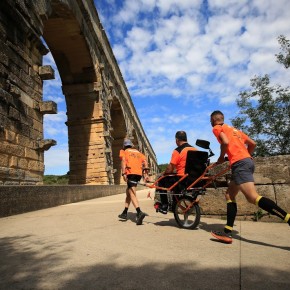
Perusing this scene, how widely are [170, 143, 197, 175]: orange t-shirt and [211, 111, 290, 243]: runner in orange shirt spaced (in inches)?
31.9

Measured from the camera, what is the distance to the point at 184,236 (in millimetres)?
3537

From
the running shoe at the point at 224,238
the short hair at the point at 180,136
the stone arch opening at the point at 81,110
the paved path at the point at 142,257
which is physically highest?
the stone arch opening at the point at 81,110

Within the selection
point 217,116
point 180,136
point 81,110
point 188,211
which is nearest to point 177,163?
point 180,136

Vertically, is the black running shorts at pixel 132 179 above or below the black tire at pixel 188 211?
above

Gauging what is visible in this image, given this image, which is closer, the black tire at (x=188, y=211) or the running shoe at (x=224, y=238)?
the running shoe at (x=224, y=238)

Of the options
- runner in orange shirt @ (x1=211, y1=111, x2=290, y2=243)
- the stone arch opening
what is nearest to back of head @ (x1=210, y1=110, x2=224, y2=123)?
runner in orange shirt @ (x1=211, y1=111, x2=290, y2=243)

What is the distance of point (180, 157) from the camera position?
4.26m

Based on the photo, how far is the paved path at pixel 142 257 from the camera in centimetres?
204

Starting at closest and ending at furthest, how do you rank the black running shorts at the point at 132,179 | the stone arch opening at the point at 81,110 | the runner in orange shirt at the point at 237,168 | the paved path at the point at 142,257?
the paved path at the point at 142,257 → the runner in orange shirt at the point at 237,168 → the black running shorts at the point at 132,179 → the stone arch opening at the point at 81,110

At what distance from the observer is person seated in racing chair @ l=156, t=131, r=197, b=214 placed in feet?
13.9

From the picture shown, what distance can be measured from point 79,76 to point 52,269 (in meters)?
13.3

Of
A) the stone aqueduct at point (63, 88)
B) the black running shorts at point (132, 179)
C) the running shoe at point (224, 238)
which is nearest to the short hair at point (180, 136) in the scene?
the black running shorts at point (132, 179)

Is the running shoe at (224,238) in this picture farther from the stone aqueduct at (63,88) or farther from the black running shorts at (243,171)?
the stone aqueduct at (63,88)

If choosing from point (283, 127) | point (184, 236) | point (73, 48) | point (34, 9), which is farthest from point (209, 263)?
point (283, 127)
